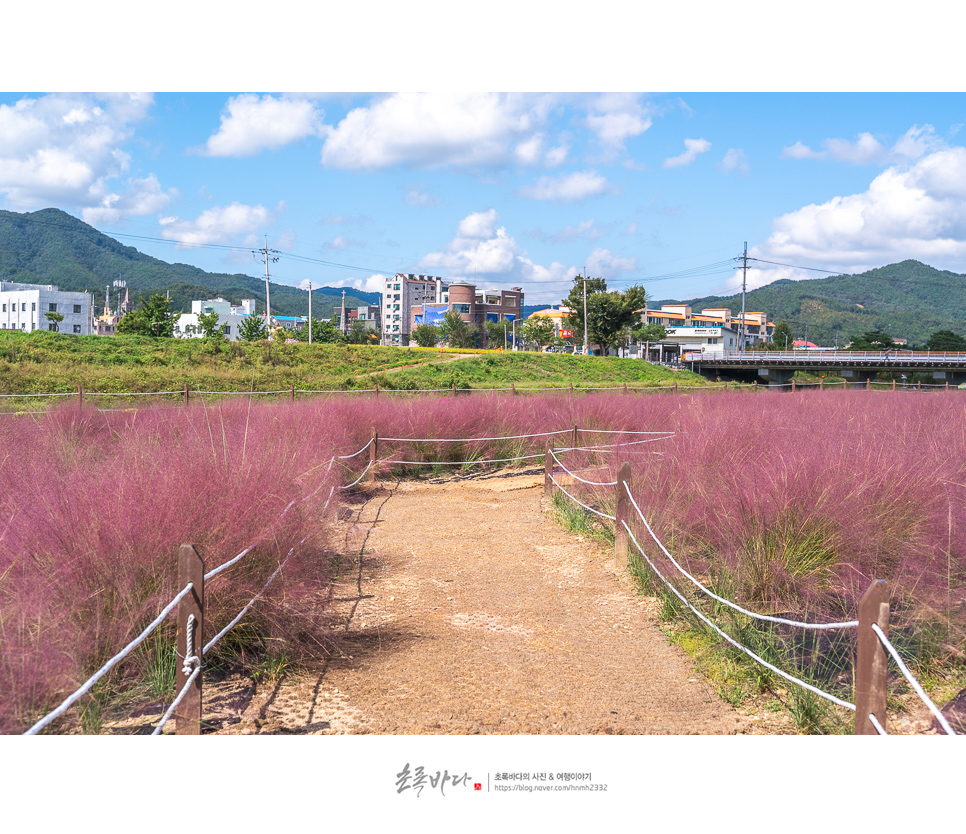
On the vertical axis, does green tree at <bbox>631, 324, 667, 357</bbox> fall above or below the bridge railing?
above

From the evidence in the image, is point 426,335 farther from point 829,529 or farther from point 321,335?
point 829,529

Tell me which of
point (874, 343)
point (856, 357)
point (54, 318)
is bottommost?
point (856, 357)

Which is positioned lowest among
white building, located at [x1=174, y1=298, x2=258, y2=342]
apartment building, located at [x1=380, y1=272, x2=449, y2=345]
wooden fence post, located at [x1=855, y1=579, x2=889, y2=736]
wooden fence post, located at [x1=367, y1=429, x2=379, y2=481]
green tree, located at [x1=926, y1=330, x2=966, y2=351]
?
wooden fence post, located at [x1=367, y1=429, x2=379, y2=481]

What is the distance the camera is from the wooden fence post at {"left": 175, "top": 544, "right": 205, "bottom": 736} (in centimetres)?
305

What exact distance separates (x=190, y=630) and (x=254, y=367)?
3501cm

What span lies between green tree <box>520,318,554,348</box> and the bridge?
25.1 metres

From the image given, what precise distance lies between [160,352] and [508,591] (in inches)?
1379

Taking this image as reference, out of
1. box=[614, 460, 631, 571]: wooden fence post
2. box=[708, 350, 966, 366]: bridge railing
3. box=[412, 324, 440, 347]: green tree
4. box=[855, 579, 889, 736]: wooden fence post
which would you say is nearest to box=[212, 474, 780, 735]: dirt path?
box=[614, 460, 631, 571]: wooden fence post

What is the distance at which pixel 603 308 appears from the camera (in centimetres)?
6725

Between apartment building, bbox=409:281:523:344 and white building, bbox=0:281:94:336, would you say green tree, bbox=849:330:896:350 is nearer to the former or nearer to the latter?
apartment building, bbox=409:281:523:344

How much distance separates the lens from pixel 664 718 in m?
3.62

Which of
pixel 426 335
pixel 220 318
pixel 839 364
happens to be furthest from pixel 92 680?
pixel 220 318

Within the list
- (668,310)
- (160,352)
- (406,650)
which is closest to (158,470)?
(406,650)

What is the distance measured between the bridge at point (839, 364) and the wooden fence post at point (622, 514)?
48.6 meters
